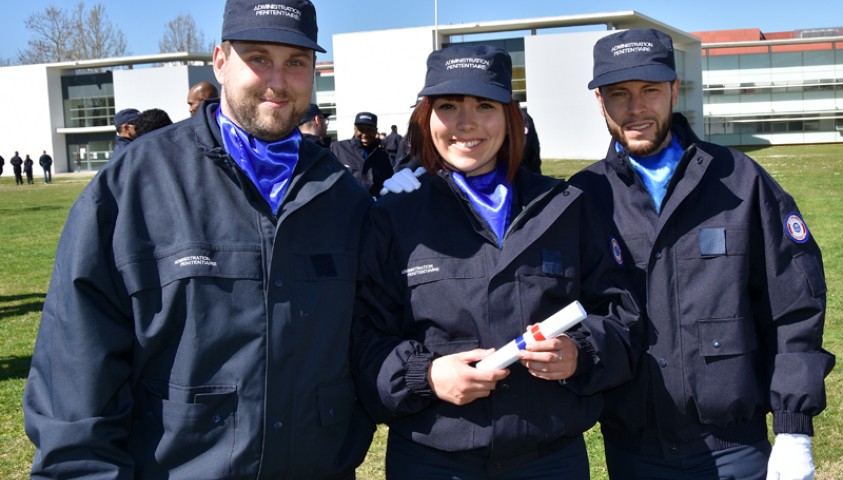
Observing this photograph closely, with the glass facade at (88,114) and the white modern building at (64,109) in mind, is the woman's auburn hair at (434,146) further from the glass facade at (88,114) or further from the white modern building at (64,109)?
the glass facade at (88,114)

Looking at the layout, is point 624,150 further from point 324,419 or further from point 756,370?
point 324,419

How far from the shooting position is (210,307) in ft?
7.96

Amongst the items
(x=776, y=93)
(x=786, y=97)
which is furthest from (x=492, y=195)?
(x=786, y=97)

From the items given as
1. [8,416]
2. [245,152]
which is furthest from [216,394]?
[8,416]

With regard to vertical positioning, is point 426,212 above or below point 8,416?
above

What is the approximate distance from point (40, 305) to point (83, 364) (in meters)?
9.36

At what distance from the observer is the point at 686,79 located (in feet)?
201

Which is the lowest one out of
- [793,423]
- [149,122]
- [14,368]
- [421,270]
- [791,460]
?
[14,368]

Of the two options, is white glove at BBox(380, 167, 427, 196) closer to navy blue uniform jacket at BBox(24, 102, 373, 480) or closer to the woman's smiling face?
the woman's smiling face

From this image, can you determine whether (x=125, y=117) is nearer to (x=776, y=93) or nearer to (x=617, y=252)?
(x=617, y=252)

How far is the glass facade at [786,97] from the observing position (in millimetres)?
63219

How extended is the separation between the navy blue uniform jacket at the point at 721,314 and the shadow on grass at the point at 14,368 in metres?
6.16

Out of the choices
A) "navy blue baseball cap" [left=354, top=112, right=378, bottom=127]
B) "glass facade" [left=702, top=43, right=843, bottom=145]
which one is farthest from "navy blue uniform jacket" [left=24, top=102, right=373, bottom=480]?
"glass facade" [left=702, top=43, right=843, bottom=145]

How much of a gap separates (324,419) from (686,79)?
62.9 meters
